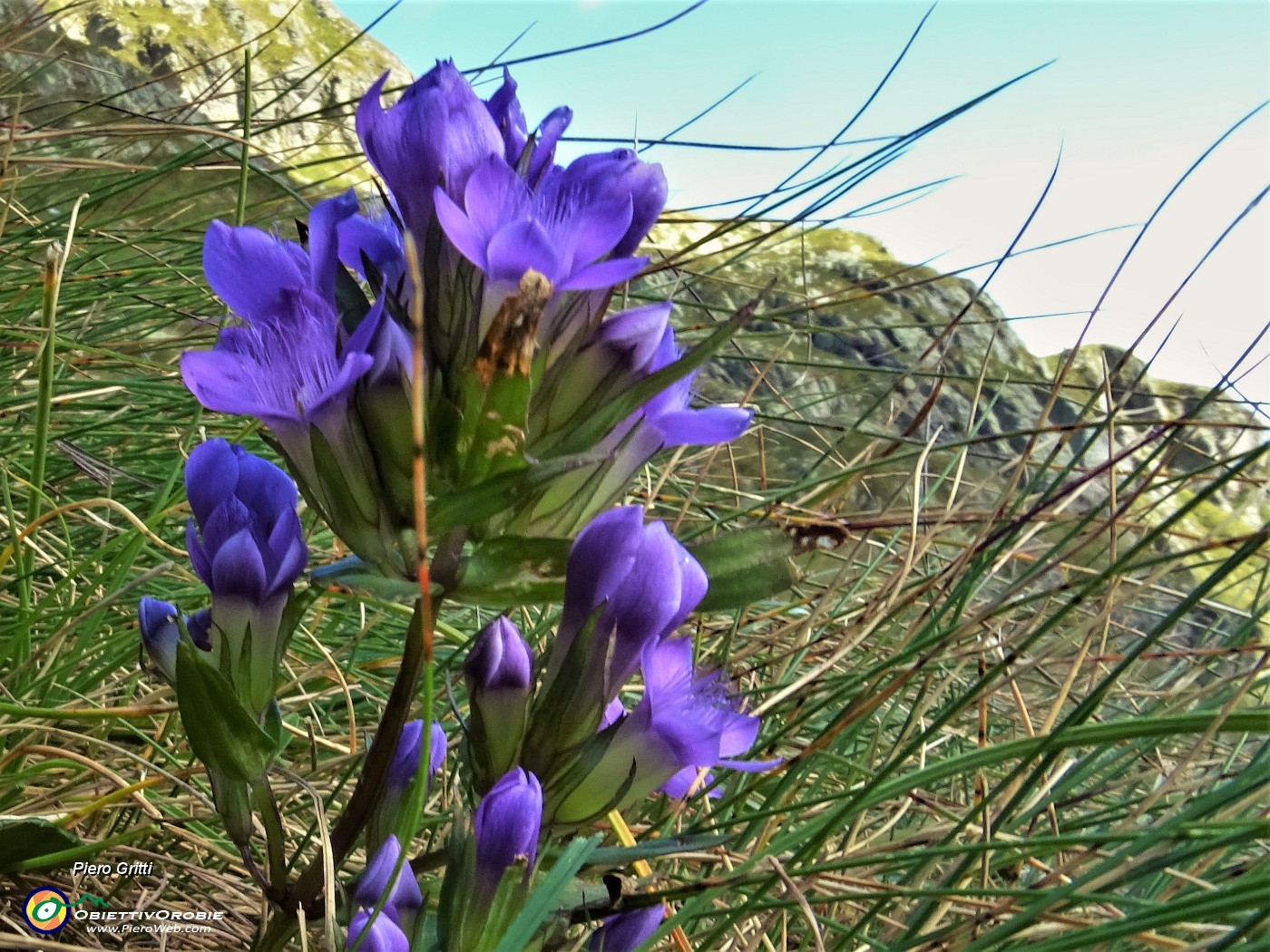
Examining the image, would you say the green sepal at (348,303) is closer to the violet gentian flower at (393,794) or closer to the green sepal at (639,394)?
the green sepal at (639,394)

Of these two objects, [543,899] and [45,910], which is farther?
[45,910]

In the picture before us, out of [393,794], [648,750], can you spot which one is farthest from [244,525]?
[648,750]

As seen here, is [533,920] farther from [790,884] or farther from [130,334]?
[130,334]

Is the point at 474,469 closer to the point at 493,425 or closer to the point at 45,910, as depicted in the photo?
the point at 493,425

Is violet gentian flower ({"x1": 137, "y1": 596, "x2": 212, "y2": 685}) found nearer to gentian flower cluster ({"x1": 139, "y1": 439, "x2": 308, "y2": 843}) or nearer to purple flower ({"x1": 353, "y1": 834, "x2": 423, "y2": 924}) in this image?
gentian flower cluster ({"x1": 139, "y1": 439, "x2": 308, "y2": 843})

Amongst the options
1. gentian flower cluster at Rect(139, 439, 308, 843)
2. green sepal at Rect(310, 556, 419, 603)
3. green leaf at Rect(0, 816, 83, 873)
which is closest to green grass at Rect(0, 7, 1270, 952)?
green leaf at Rect(0, 816, 83, 873)

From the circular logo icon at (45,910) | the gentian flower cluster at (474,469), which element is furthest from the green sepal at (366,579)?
the circular logo icon at (45,910)
